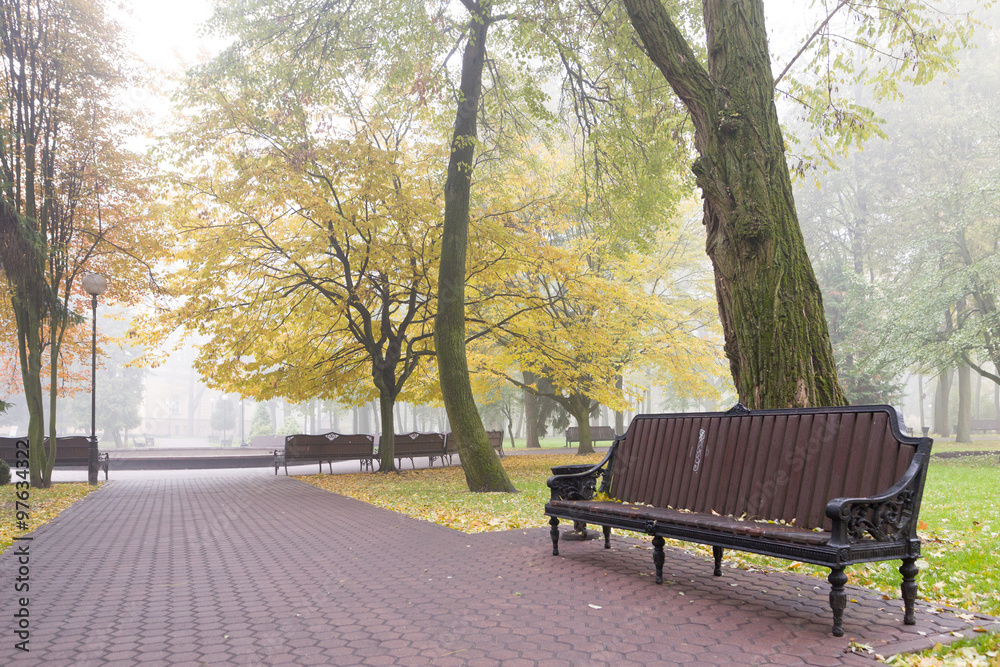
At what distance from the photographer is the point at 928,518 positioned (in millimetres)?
8086

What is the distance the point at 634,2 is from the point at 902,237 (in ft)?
86.4

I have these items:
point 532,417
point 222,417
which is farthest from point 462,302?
point 222,417

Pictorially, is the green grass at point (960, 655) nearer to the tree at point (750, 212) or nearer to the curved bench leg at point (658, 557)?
the curved bench leg at point (658, 557)

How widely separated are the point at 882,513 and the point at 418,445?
17.2 m

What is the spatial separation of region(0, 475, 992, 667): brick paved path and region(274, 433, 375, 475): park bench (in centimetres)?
1074

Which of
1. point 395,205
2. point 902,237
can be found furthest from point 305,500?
point 902,237

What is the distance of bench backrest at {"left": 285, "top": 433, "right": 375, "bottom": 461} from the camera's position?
18359 mm

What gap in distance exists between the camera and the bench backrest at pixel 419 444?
19.8 meters

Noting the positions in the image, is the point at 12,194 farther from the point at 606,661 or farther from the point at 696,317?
the point at 696,317

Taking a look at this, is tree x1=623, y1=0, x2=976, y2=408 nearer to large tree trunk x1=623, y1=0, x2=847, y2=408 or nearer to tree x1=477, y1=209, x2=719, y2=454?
large tree trunk x1=623, y1=0, x2=847, y2=408

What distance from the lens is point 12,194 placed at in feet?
40.6

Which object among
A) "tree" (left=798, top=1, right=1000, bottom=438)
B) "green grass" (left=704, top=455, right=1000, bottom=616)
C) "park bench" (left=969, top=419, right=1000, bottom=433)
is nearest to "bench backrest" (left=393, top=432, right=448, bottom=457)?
"green grass" (left=704, top=455, right=1000, bottom=616)

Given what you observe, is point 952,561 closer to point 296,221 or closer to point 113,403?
point 296,221

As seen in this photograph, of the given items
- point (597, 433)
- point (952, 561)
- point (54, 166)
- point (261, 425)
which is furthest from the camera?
point (261, 425)
